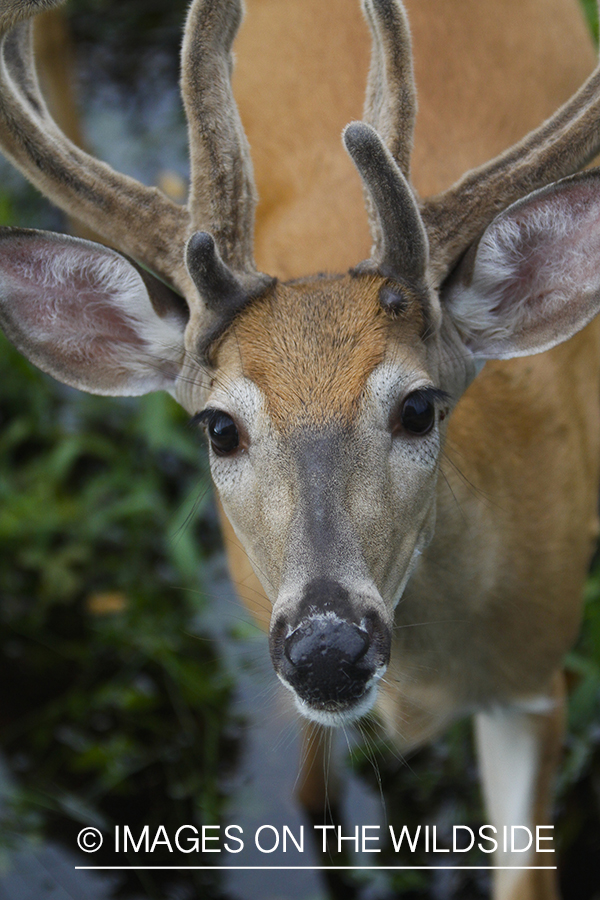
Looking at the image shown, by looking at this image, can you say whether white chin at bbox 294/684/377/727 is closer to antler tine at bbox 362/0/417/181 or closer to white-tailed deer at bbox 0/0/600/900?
white-tailed deer at bbox 0/0/600/900

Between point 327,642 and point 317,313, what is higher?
point 317,313

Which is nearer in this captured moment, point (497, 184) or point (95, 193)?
point (497, 184)

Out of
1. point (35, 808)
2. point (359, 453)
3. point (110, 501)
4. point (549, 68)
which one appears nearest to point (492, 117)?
point (549, 68)

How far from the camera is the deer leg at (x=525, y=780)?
11.8 feet

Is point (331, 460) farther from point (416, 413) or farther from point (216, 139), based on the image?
point (216, 139)

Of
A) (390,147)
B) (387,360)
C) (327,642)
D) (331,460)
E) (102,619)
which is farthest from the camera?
(102,619)

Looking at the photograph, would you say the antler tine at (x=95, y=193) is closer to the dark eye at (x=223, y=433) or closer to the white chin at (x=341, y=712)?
the dark eye at (x=223, y=433)

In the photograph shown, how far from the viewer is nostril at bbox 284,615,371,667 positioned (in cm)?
203

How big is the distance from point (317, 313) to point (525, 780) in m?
Answer: 2.09

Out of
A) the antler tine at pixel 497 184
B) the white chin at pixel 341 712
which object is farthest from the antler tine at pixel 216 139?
the white chin at pixel 341 712

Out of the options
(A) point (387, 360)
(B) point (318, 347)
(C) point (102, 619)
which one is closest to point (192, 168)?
(B) point (318, 347)

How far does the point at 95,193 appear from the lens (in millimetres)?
2766

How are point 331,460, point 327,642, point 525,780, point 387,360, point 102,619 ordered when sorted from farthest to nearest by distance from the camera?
point 102,619
point 525,780
point 387,360
point 331,460
point 327,642

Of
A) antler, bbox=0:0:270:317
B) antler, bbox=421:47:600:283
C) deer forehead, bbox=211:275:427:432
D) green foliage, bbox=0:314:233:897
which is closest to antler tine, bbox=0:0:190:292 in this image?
antler, bbox=0:0:270:317
